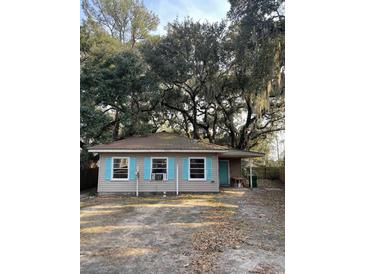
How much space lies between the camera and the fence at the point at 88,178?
32.2 feet

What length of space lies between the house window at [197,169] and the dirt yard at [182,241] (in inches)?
119

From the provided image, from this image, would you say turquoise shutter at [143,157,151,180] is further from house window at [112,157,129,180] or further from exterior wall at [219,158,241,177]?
exterior wall at [219,158,241,177]

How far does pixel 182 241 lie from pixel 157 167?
533cm

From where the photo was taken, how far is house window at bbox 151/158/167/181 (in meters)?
8.49

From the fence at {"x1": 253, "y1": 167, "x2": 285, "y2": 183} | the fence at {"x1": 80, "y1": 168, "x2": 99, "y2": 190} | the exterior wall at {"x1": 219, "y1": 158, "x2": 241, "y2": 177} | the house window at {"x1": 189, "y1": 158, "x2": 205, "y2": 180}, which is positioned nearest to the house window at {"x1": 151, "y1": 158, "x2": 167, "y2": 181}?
the house window at {"x1": 189, "y1": 158, "x2": 205, "y2": 180}

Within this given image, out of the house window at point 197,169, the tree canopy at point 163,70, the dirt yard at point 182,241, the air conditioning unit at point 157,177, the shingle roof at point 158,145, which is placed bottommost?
the dirt yard at point 182,241

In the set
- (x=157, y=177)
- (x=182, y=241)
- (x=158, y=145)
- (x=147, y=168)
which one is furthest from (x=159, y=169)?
(x=182, y=241)

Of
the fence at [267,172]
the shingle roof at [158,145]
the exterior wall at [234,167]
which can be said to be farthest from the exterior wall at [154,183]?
the fence at [267,172]

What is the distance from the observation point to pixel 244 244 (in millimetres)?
3242

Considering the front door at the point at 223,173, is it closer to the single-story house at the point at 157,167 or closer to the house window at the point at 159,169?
the single-story house at the point at 157,167

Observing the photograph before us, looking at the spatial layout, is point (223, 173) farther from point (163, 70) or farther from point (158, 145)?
point (163, 70)

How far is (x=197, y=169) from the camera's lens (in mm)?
8688
